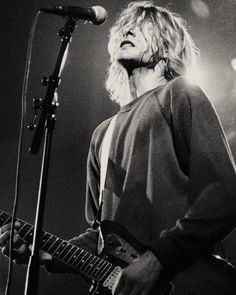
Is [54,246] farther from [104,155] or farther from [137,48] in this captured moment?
[137,48]

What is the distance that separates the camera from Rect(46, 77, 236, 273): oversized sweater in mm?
1510

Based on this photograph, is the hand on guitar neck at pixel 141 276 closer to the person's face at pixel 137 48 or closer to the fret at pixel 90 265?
the fret at pixel 90 265

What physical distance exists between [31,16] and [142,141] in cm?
166

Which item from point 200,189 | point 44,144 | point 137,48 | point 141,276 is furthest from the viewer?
point 137,48

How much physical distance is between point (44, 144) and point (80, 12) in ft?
1.86

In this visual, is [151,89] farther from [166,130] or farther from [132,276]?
[132,276]

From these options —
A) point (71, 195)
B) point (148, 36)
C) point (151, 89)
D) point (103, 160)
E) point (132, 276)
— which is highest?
point (148, 36)

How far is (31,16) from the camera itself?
3.01m

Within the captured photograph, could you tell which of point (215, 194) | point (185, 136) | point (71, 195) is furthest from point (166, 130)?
point (71, 195)

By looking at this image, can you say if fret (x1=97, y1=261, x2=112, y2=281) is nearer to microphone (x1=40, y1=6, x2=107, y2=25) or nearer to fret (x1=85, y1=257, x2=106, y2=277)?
fret (x1=85, y1=257, x2=106, y2=277)

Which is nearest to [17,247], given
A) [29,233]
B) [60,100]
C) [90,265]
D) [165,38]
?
[29,233]

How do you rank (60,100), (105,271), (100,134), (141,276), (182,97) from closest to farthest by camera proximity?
(141,276)
(105,271)
(182,97)
(100,134)
(60,100)

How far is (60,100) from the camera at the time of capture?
120 inches

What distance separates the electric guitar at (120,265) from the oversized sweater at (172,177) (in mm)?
57
